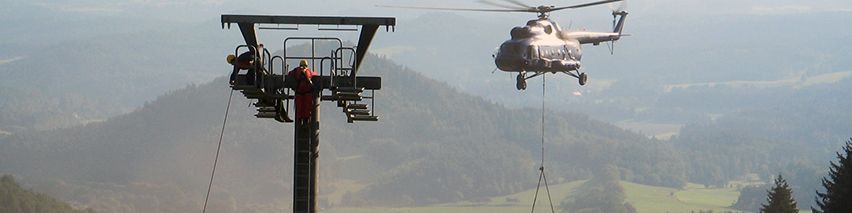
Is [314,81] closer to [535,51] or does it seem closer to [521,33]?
[535,51]

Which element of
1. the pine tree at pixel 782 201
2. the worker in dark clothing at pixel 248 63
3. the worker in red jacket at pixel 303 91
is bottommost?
the pine tree at pixel 782 201

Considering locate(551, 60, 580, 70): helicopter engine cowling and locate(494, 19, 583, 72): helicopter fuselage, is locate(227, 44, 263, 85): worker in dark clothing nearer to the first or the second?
locate(494, 19, 583, 72): helicopter fuselage

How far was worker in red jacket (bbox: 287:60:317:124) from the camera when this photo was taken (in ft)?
102

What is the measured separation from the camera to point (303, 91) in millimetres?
31359

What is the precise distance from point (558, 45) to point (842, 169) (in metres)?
→ 16.6

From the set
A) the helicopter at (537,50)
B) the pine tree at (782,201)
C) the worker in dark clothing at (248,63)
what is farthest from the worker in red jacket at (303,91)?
the pine tree at (782,201)

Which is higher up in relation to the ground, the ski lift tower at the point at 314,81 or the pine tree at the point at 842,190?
the ski lift tower at the point at 314,81

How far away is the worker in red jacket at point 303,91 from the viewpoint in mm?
31062

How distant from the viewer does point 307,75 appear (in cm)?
3103

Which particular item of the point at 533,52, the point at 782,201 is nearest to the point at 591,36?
the point at 533,52

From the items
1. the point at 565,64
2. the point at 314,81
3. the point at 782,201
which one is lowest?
the point at 782,201

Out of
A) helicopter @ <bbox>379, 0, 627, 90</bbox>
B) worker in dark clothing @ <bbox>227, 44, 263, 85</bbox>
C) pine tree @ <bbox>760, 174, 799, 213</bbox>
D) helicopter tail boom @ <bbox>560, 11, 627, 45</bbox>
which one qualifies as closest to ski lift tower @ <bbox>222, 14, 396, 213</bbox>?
worker in dark clothing @ <bbox>227, 44, 263, 85</bbox>

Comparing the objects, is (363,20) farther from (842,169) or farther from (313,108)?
(842,169)

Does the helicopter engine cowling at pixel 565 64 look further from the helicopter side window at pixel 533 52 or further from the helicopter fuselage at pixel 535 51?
the helicopter side window at pixel 533 52
